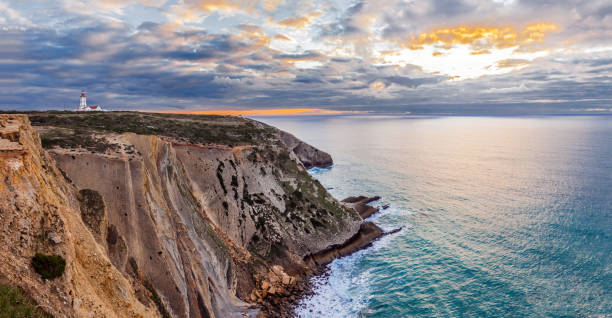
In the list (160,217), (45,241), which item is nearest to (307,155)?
(160,217)

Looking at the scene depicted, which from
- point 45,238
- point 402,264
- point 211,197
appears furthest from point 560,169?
point 45,238

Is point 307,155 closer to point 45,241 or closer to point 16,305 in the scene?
point 45,241

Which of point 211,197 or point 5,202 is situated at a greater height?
point 5,202

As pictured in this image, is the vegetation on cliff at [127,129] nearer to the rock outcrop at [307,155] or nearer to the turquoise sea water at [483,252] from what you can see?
the turquoise sea water at [483,252]

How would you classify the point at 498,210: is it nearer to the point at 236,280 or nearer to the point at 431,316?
the point at 431,316

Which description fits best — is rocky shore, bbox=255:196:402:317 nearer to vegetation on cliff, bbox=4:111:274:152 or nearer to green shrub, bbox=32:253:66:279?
green shrub, bbox=32:253:66:279

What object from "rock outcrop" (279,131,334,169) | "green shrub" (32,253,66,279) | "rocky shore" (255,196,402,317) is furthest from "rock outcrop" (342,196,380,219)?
"green shrub" (32,253,66,279)
